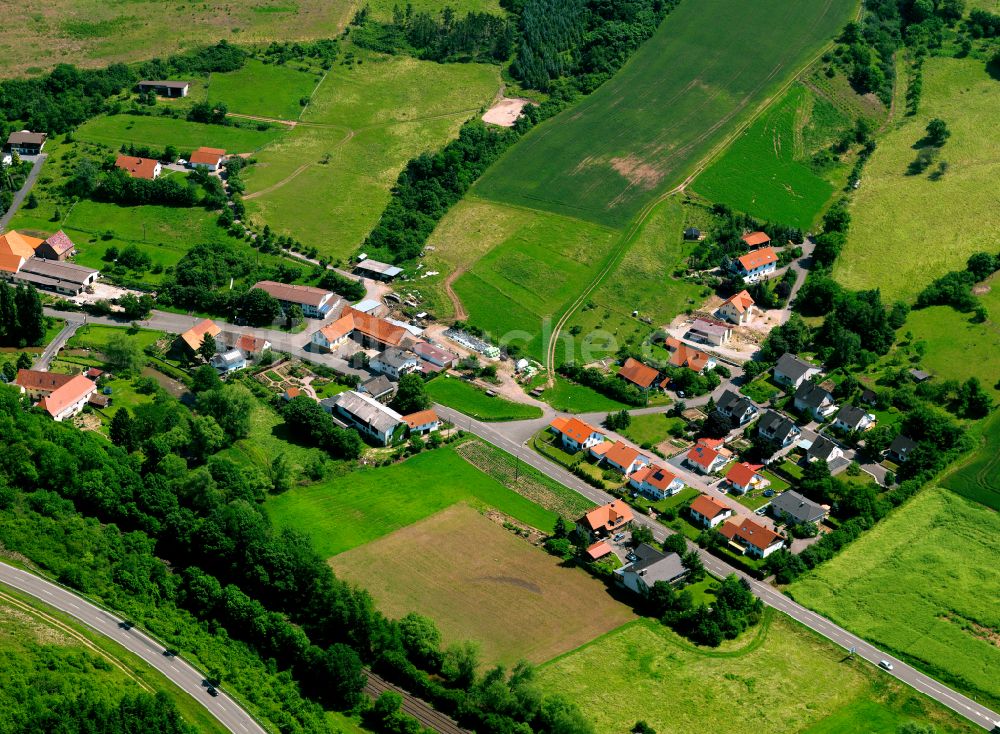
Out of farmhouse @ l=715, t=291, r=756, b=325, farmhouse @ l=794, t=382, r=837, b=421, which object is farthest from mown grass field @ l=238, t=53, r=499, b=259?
farmhouse @ l=794, t=382, r=837, b=421

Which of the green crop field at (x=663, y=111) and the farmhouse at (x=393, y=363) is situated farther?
the green crop field at (x=663, y=111)

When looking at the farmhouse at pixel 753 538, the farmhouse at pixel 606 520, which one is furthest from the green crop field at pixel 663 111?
the farmhouse at pixel 753 538

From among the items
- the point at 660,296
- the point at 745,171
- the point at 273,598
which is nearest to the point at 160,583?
the point at 273,598

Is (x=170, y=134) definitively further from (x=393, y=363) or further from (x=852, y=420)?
(x=852, y=420)

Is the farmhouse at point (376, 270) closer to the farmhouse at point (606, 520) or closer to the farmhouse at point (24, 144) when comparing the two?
the farmhouse at point (606, 520)

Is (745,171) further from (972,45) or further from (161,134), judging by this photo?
(161,134)

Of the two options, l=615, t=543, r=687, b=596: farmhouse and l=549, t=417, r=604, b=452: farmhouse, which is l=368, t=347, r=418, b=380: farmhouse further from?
l=615, t=543, r=687, b=596: farmhouse
